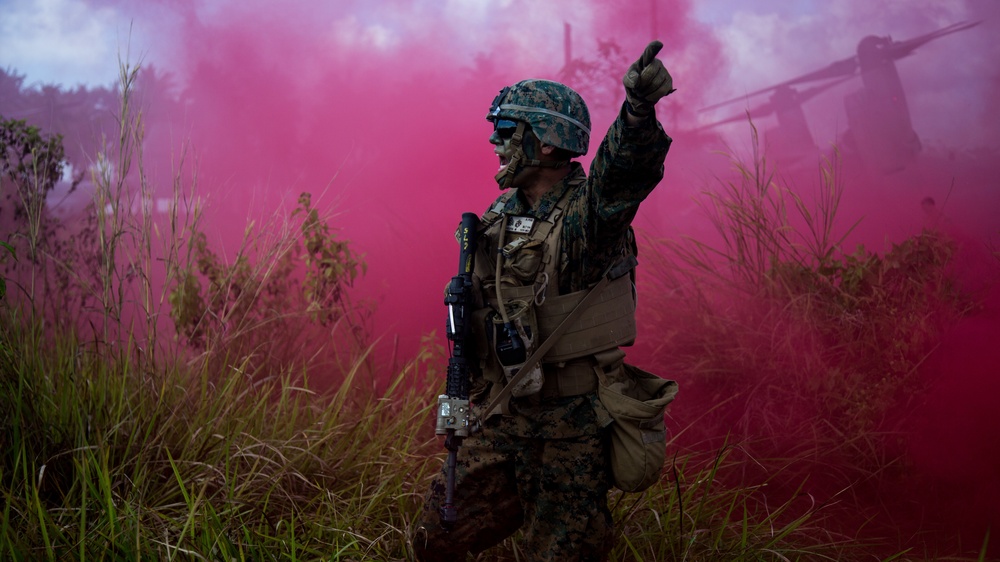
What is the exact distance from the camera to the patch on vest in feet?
7.14

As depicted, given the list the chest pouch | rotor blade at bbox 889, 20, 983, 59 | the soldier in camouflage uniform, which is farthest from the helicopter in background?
the chest pouch

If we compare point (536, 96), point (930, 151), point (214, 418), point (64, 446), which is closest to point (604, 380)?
point (536, 96)

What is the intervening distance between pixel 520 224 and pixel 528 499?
2.61 ft

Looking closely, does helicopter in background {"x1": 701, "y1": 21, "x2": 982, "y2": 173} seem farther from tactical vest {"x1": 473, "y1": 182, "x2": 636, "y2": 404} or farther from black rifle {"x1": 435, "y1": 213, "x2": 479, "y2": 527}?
black rifle {"x1": 435, "y1": 213, "x2": 479, "y2": 527}

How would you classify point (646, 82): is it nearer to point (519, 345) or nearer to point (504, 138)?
point (504, 138)

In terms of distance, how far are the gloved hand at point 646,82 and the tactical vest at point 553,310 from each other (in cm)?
48

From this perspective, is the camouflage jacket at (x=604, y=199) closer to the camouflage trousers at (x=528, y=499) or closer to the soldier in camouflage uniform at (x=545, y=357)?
the soldier in camouflage uniform at (x=545, y=357)

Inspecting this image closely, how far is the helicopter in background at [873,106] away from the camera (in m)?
3.52

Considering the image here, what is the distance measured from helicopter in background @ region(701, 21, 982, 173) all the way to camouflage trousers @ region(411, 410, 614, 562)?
229 cm

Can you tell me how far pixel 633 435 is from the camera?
2.08m

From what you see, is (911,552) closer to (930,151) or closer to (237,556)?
(930,151)

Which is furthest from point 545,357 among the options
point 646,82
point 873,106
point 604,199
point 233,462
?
point 873,106

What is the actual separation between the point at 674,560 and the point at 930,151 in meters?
2.19

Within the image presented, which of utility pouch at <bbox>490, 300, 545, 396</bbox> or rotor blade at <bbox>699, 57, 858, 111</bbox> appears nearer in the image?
utility pouch at <bbox>490, 300, 545, 396</bbox>
